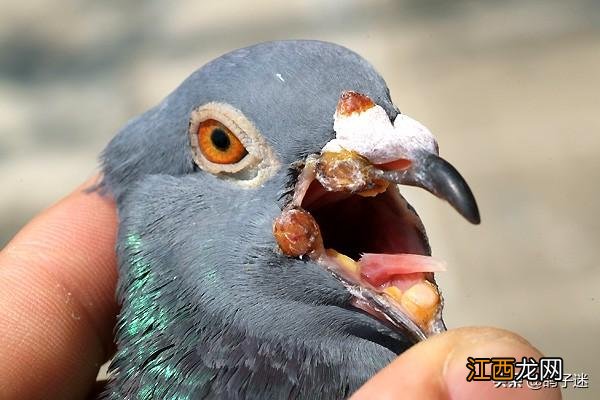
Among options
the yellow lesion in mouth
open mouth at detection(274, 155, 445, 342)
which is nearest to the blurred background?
open mouth at detection(274, 155, 445, 342)

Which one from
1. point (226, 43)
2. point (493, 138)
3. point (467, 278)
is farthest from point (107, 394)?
point (226, 43)

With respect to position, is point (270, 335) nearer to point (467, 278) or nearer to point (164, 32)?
point (467, 278)

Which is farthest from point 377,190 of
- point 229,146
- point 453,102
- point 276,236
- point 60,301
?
point 453,102

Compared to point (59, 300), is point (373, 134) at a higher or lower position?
higher

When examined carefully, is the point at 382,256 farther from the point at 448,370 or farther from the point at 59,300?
the point at 59,300

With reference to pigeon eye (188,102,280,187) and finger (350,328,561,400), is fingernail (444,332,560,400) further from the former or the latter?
pigeon eye (188,102,280,187)

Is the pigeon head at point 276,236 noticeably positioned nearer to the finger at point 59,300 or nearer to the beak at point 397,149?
the beak at point 397,149
